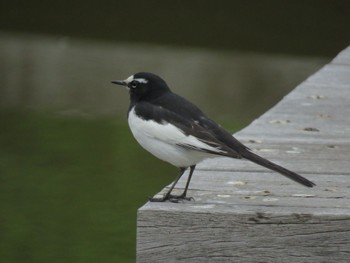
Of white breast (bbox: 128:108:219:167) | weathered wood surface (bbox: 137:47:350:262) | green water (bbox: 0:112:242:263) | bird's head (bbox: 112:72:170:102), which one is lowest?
green water (bbox: 0:112:242:263)

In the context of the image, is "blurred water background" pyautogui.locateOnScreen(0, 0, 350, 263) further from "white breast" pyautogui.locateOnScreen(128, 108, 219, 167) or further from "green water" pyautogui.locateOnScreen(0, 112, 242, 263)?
"white breast" pyautogui.locateOnScreen(128, 108, 219, 167)

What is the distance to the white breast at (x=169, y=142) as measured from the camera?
12.5 feet

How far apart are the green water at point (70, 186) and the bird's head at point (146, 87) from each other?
2.62 meters

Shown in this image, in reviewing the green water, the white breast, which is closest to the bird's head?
the white breast

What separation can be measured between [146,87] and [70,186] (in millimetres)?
3896

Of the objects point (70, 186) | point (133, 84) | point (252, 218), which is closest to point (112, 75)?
point (70, 186)

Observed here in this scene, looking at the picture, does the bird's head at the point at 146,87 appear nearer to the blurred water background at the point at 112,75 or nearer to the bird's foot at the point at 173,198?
the bird's foot at the point at 173,198

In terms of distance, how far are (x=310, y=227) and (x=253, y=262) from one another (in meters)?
0.19

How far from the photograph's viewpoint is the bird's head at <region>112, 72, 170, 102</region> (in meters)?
4.07

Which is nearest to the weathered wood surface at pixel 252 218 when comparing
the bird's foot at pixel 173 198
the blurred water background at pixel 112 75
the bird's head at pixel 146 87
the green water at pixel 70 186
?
the bird's foot at pixel 173 198

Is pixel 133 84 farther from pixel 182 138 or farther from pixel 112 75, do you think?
pixel 112 75

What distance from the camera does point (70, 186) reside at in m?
7.90

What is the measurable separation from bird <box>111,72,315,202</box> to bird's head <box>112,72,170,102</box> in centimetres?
5

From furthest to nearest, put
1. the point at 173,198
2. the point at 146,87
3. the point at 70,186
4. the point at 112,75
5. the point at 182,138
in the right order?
the point at 112,75 < the point at 70,186 < the point at 146,87 < the point at 182,138 < the point at 173,198
